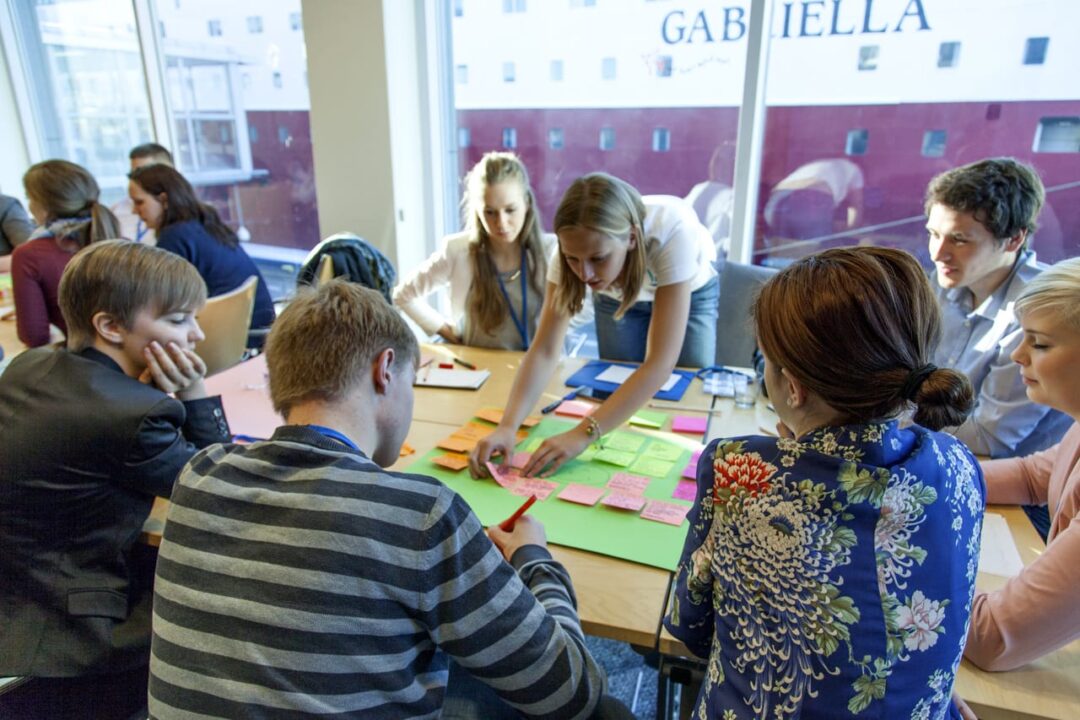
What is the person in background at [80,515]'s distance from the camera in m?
1.14

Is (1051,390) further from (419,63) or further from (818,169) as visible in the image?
(419,63)

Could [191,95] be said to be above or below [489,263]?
above

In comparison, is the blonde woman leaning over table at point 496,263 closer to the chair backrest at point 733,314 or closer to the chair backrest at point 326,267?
the chair backrest at point 326,267

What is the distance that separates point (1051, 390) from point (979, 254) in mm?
642

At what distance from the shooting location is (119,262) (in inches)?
52.5

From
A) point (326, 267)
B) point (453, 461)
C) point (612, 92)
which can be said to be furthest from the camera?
point (612, 92)

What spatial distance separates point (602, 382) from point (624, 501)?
67 cm

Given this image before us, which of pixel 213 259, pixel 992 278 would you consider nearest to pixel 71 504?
pixel 213 259

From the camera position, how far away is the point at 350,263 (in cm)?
265

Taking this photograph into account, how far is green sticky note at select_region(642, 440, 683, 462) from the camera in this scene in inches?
60.6

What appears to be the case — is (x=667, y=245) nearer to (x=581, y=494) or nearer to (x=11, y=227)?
(x=581, y=494)

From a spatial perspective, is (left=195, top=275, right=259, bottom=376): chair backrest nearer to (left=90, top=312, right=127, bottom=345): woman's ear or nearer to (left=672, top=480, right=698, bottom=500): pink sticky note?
(left=90, top=312, right=127, bottom=345): woman's ear

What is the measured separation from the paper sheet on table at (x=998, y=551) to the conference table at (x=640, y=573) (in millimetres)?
17

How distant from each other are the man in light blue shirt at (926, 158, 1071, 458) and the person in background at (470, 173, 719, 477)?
2.01ft
